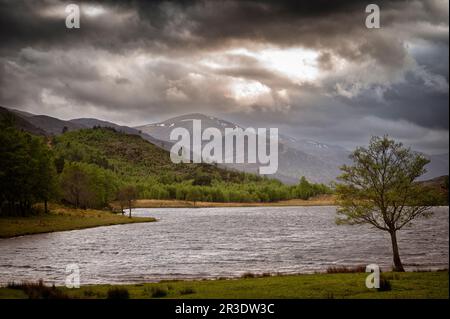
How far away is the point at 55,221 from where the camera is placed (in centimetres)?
11894

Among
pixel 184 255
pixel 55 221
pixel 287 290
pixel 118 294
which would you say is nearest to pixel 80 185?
pixel 55 221

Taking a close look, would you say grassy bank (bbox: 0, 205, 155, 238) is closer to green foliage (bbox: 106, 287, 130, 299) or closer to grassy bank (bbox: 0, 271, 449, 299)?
grassy bank (bbox: 0, 271, 449, 299)

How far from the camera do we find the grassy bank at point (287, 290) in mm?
33469

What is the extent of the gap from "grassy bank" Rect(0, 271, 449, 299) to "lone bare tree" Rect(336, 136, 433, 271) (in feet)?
31.6

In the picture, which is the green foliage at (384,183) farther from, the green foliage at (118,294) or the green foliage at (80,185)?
the green foliage at (80,185)

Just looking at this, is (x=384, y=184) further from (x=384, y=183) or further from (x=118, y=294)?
(x=118, y=294)

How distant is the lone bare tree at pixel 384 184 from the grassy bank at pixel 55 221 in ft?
231

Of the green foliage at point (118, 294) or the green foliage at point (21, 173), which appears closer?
the green foliage at point (118, 294)

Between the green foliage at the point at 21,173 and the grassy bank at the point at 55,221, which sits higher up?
the green foliage at the point at 21,173

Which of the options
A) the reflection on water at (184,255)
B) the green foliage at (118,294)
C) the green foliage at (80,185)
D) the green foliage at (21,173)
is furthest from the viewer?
the green foliage at (80,185)

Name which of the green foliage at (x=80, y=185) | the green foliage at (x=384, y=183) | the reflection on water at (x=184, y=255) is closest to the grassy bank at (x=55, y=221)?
the reflection on water at (x=184, y=255)

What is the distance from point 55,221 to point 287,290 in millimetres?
95706

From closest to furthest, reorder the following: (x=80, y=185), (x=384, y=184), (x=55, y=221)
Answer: (x=384, y=184) < (x=55, y=221) < (x=80, y=185)
